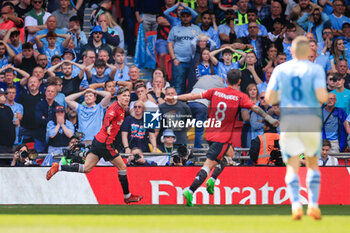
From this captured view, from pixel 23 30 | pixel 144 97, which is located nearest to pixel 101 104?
pixel 144 97

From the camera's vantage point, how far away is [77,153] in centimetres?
1474

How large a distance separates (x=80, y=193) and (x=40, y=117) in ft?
8.48

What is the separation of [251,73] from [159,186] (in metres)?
4.41

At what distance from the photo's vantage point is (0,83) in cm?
1750

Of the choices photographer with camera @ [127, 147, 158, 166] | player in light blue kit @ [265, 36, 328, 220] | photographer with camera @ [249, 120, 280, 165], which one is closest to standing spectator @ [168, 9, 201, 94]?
photographer with camera @ [127, 147, 158, 166]

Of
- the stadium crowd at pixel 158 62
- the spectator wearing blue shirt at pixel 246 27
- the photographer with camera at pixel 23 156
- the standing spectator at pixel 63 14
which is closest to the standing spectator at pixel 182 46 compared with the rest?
the stadium crowd at pixel 158 62

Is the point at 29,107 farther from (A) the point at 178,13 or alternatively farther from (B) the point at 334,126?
(B) the point at 334,126

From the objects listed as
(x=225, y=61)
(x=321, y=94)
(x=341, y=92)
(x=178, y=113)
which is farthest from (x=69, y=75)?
(x=321, y=94)

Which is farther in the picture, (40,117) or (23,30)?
(23,30)

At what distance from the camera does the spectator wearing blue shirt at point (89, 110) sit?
16.5m

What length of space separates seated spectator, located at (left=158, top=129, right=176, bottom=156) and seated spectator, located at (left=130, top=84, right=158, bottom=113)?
628mm

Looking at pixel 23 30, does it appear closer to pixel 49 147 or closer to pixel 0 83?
pixel 0 83

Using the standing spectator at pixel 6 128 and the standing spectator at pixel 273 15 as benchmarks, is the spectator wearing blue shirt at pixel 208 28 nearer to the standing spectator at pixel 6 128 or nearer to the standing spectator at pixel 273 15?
the standing spectator at pixel 273 15

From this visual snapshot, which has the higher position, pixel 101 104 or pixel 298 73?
pixel 298 73
